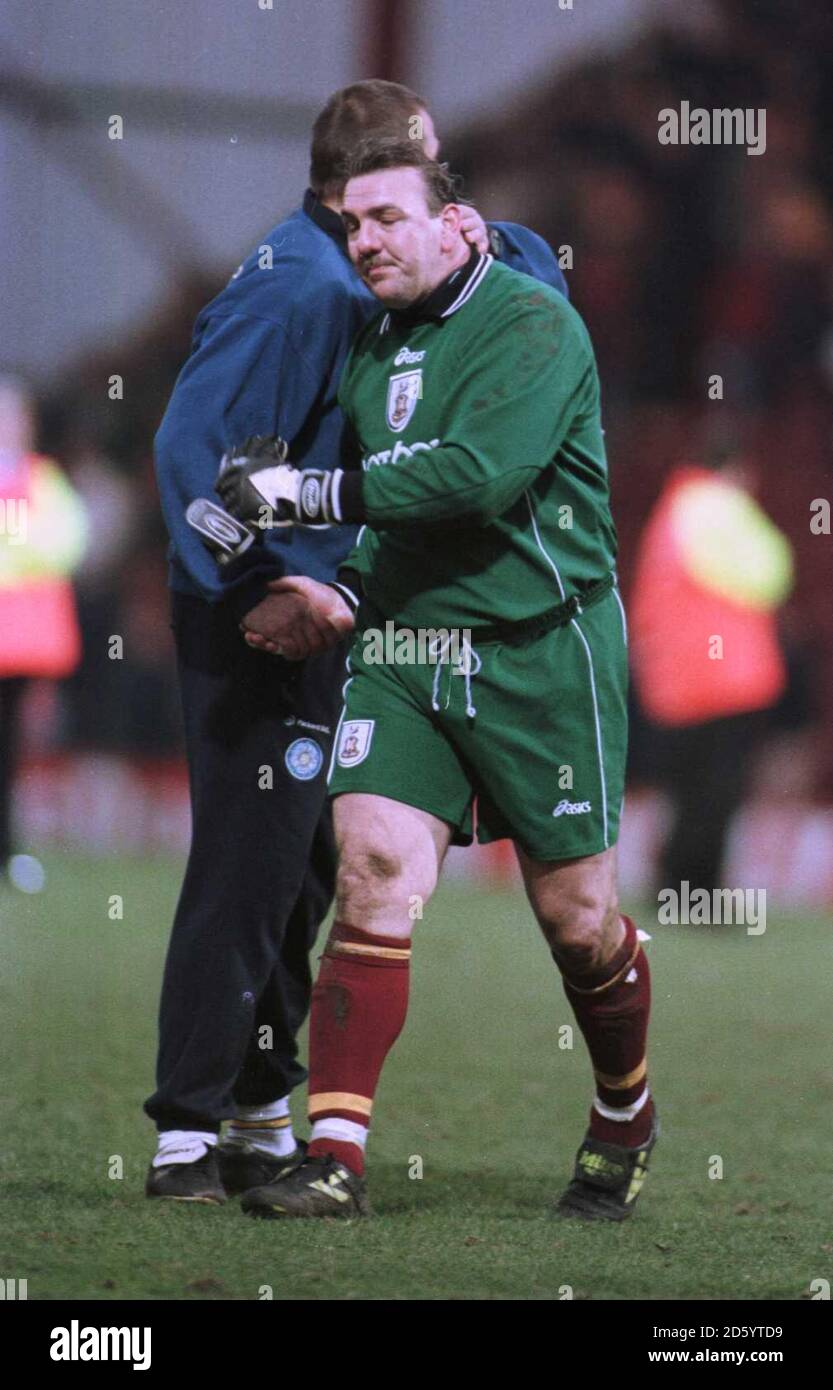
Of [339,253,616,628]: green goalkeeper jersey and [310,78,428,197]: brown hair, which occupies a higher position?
[310,78,428,197]: brown hair

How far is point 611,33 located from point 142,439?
415 cm

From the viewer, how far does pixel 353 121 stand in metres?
3.71

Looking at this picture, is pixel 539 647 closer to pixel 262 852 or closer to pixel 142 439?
pixel 262 852

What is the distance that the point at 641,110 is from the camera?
45.9ft

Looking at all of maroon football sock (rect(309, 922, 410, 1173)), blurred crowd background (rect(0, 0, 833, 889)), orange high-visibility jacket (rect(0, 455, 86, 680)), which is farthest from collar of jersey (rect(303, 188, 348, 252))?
blurred crowd background (rect(0, 0, 833, 889))

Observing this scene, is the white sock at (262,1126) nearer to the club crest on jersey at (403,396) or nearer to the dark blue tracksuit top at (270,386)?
the dark blue tracksuit top at (270,386)

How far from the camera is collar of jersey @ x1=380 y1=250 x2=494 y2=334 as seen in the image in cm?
359

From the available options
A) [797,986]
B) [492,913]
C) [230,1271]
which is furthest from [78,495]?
[230,1271]

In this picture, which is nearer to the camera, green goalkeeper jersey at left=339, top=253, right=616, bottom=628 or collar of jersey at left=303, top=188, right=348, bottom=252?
green goalkeeper jersey at left=339, top=253, right=616, bottom=628
